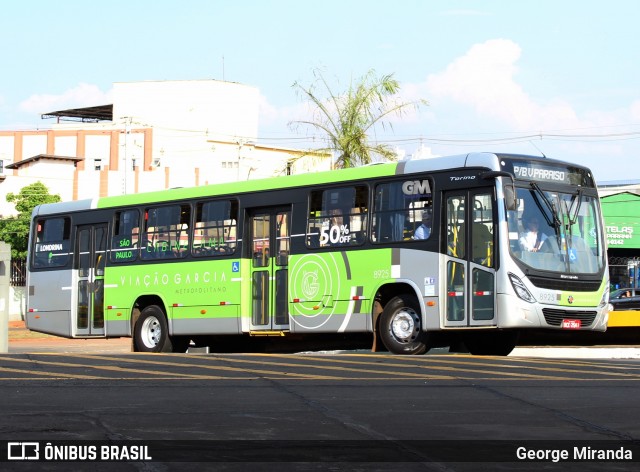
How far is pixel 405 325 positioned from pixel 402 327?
0.22ft

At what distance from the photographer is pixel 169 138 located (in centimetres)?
8875

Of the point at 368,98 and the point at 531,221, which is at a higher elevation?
the point at 368,98

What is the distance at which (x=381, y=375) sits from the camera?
14.3 metres

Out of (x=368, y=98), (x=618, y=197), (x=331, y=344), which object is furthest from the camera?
(x=618, y=197)

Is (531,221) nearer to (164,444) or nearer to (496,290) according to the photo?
(496,290)

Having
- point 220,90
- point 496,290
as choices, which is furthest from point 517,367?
point 220,90

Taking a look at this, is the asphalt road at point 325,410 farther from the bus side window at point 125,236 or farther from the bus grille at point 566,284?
the bus side window at point 125,236

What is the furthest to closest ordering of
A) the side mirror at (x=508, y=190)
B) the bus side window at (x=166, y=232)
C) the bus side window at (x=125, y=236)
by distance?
the bus side window at (x=125, y=236) → the bus side window at (x=166, y=232) → the side mirror at (x=508, y=190)

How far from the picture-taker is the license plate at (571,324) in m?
19.3

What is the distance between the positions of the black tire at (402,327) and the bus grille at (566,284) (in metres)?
2.15


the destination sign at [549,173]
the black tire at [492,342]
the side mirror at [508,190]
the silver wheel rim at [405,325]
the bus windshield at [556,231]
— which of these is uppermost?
the destination sign at [549,173]

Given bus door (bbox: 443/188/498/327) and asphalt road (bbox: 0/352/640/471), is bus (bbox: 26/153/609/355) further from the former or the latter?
asphalt road (bbox: 0/352/640/471)

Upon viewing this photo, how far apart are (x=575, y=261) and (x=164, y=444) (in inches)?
495

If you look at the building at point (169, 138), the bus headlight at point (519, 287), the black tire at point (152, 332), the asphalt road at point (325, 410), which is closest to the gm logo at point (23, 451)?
the asphalt road at point (325, 410)
